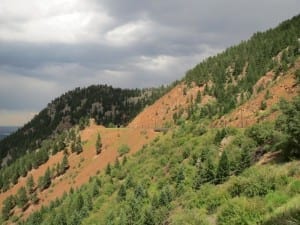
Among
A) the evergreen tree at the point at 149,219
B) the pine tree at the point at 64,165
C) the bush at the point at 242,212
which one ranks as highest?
the bush at the point at 242,212

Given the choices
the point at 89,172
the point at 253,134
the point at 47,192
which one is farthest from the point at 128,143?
the point at 253,134

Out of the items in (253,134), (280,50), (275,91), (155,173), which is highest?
(280,50)

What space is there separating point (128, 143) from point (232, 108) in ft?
73.6

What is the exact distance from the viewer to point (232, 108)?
3398 inches

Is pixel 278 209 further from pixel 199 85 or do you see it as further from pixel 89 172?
pixel 199 85

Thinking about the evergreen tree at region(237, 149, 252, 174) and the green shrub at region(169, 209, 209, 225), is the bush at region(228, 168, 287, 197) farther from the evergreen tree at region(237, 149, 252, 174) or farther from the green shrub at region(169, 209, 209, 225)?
the evergreen tree at region(237, 149, 252, 174)

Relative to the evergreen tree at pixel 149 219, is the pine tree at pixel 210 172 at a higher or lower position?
higher

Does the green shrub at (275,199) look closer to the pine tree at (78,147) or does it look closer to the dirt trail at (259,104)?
the dirt trail at (259,104)

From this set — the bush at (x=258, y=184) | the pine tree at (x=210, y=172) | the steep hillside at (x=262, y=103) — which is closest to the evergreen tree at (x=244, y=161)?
the pine tree at (x=210, y=172)

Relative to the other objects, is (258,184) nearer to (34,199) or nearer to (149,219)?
(149,219)

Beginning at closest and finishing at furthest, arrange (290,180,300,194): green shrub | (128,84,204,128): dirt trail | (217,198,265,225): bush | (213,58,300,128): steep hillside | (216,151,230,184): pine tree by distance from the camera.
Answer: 1. (217,198,265,225): bush
2. (290,180,300,194): green shrub
3. (216,151,230,184): pine tree
4. (213,58,300,128): steep hillside
5. (128,84,204,128): dirt trail

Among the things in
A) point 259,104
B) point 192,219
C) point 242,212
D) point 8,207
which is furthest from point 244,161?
point 8,207

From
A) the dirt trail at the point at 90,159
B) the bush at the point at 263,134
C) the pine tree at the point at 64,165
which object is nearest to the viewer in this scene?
the bush at the point at 263,134

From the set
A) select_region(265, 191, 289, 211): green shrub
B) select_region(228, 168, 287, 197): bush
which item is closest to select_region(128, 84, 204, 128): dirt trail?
select_region(228, 168, 287, 197): bush
